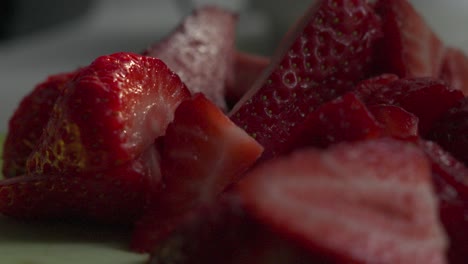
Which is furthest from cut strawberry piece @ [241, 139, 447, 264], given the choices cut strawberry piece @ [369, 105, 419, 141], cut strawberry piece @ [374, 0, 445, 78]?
cut strawberry piece @ [374, 0, 445, 78]

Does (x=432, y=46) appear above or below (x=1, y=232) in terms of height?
above

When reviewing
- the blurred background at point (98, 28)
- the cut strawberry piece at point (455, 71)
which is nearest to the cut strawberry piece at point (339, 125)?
the cut strawberry piece at point (455, 71)

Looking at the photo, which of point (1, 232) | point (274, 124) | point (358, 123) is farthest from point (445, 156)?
point (1, 232)

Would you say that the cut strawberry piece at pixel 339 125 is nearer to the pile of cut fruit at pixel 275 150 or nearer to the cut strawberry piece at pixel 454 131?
the pile of cut fruit at pixel 275 150

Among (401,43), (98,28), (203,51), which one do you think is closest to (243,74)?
(203,51)

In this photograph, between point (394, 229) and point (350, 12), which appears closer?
point (394, 229)

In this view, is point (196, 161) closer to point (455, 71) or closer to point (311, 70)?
point (311, 70)

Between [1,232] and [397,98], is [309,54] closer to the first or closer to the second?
[397,98]
